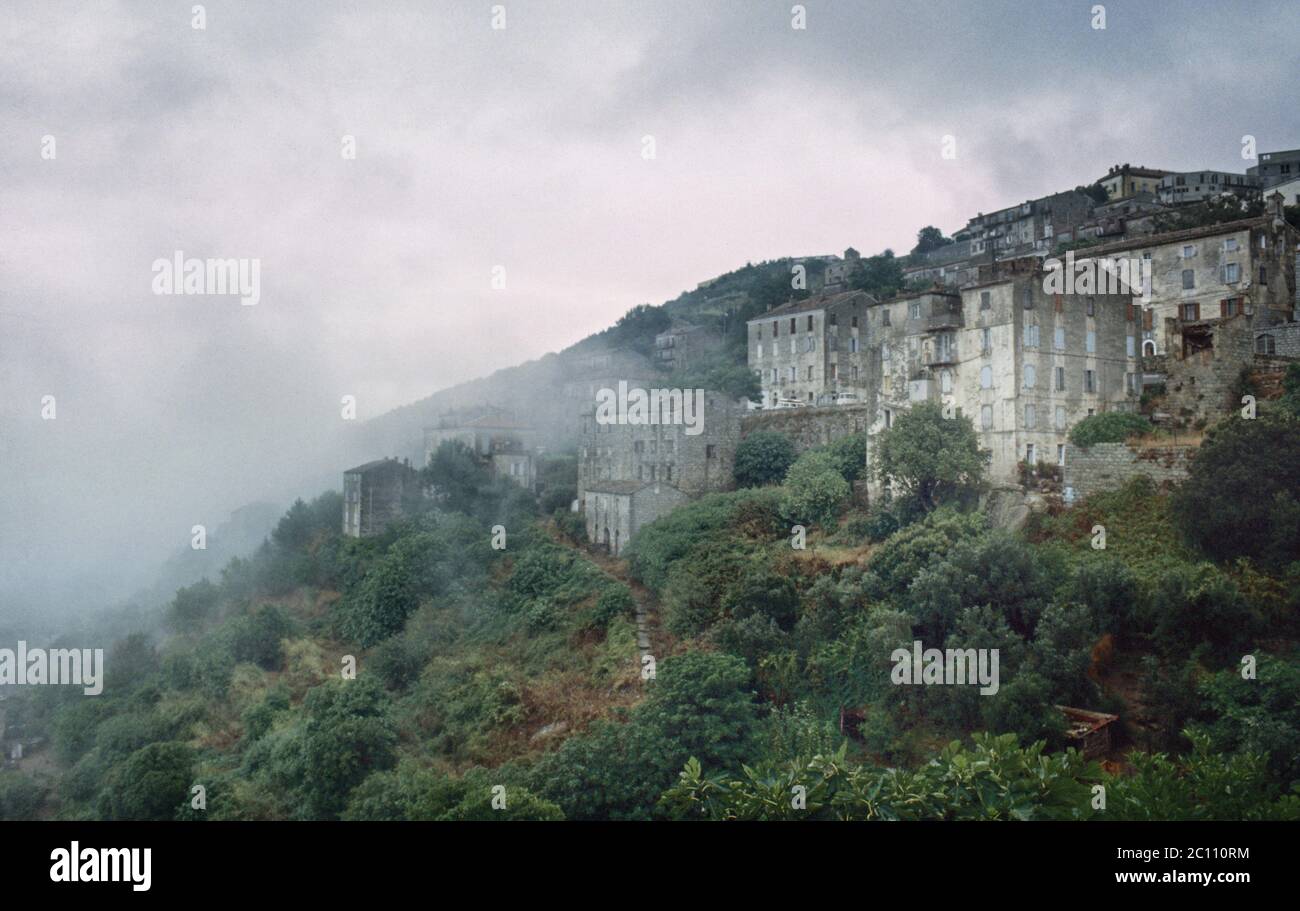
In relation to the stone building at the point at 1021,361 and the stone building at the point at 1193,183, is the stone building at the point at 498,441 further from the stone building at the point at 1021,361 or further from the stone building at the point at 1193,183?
→ the stone building at the point at 1193,183

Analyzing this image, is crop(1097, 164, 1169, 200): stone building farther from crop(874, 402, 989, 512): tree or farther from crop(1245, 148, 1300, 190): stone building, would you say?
crop(874, 402, 989, 512): tree

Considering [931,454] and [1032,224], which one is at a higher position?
[1032,224]

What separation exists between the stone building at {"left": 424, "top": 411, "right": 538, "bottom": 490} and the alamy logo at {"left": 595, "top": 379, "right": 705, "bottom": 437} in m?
4.87

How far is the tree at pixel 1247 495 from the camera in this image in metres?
13.2

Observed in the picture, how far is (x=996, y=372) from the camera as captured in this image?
18.7 metres

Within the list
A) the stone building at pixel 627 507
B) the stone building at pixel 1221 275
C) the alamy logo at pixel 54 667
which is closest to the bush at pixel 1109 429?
the stone building at pixel 1221 275

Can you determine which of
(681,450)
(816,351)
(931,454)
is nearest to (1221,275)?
(931,454)

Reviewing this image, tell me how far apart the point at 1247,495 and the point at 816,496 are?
7.54 metres

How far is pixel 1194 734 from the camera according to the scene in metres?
10.8

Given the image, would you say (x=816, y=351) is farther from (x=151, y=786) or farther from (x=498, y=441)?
(x=151, y=786)

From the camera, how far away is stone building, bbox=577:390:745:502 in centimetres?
2272
